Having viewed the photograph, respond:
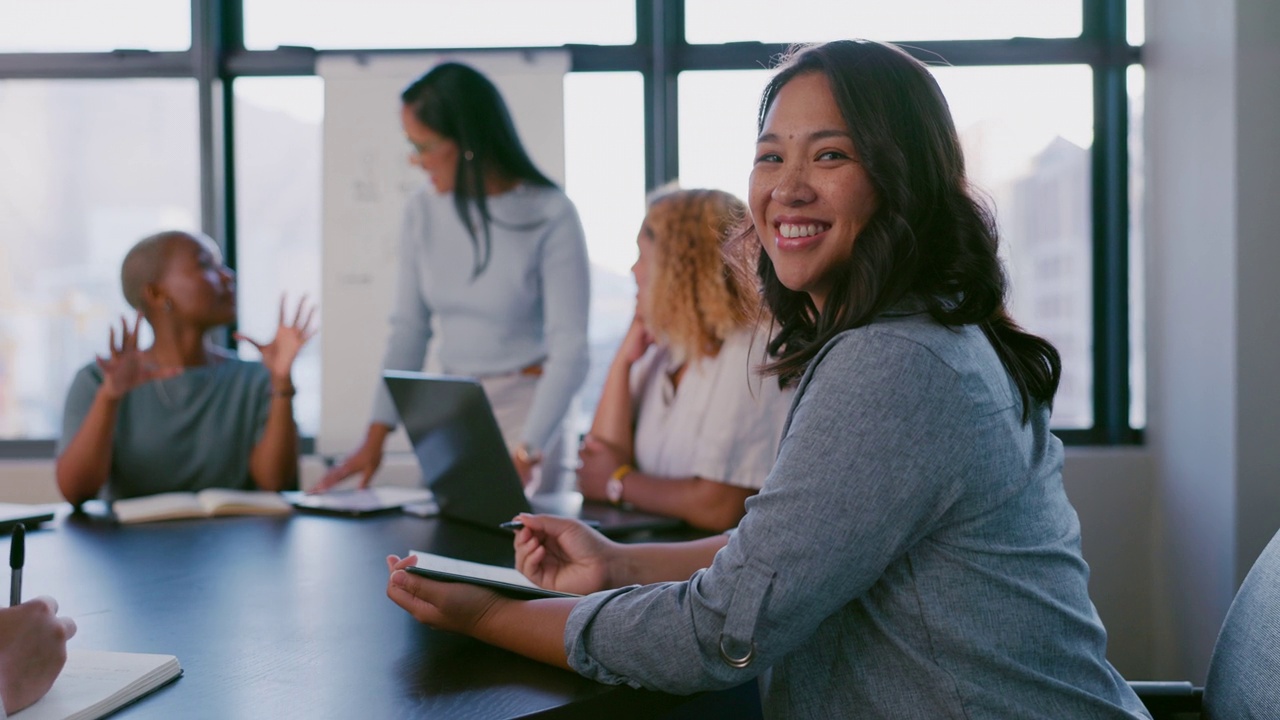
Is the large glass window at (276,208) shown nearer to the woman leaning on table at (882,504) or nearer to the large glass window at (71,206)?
the large glass window at (71,206)

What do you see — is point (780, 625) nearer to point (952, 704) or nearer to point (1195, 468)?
point (952, 704)

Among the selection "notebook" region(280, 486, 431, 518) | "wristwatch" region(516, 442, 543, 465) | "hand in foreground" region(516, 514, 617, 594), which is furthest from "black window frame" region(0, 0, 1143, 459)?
"hand in foreground" region(516, 514, 617, 594)

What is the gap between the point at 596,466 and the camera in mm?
2066

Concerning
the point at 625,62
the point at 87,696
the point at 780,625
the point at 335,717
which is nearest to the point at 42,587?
the point at 87,696

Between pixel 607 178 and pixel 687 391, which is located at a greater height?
pixel 607 178

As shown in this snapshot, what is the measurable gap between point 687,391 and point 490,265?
1.03 meters

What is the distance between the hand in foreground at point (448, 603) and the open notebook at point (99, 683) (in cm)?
24

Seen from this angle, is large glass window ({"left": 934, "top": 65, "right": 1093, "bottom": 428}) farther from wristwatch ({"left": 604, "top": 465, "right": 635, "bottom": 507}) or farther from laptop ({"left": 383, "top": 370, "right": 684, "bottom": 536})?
laptop ({"left": 383, "top": 370, "right": 684, "bottom": 536})

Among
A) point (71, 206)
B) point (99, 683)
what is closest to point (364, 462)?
point (99, 683)

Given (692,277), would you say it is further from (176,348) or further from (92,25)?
(92,25)

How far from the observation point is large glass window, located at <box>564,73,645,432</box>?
12.1 feet

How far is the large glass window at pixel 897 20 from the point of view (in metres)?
3.62

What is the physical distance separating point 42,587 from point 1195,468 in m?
3.13

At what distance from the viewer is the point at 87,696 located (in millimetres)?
896
